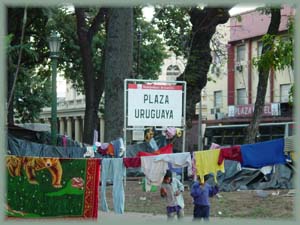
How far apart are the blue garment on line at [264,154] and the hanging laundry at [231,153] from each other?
0.30ft

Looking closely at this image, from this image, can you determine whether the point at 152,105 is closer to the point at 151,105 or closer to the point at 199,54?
the point at 151,105

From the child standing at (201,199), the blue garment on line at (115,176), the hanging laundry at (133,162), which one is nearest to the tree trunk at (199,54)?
the blue garment on line at (115,176)

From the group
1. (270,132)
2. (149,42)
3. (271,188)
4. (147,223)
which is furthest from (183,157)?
(270,132)

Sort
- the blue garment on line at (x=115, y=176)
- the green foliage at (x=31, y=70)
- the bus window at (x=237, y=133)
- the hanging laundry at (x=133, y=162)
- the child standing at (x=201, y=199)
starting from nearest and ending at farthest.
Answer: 1. the child standing at (x=201, y=199)
2. the hanging laundry at (x=133, y=162)
3. the blue garment on line at (x=115, y=176)
4. the green foliage at (x=31, y=70)
5. the bus window at (x=237, y=133)

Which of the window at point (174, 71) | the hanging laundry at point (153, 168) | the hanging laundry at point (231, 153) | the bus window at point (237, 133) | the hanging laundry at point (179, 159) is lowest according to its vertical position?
the bus window at point (237, 133)

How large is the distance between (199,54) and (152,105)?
5.76 meters

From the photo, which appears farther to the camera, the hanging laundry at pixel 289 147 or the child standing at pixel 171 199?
the child standing at pixel 171 199

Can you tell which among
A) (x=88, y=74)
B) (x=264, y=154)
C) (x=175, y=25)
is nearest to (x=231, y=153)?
(x=264, y=154)

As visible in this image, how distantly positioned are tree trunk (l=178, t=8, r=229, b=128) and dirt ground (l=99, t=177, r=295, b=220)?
3.54 metres

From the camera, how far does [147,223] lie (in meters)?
12.4

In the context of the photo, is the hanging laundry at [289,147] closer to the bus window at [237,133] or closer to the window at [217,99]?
the bus window at [237,133]

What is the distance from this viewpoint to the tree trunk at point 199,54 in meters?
20.7

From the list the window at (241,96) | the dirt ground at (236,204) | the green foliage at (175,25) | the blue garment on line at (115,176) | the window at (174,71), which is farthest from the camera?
the window at (241,96)

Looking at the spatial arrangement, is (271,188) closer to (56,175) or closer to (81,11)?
(56,175)
